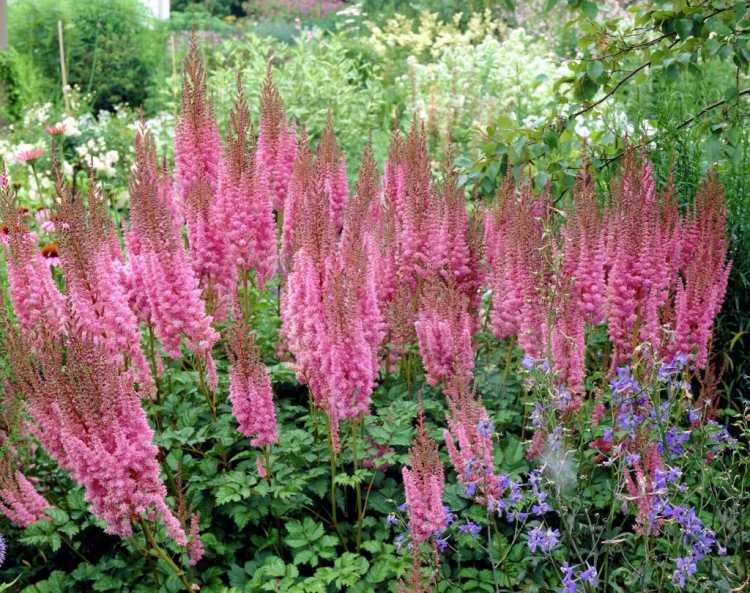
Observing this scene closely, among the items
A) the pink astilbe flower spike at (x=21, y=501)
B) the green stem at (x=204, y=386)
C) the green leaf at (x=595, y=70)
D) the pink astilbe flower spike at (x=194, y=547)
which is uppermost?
the green leaf at (x=595, y=70)

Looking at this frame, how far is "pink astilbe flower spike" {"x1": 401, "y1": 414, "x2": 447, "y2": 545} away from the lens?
2.53 meters

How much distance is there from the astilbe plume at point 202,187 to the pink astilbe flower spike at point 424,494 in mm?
1325

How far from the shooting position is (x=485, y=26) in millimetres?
13773

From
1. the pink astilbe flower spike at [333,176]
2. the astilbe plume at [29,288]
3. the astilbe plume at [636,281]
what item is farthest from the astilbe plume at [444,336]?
the astilbe plume at [29,288]

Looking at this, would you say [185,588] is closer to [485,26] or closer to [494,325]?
[494,325]

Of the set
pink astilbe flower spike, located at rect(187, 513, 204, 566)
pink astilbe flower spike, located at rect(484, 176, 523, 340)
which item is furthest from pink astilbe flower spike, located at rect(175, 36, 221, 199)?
pink astilbe flower spike, located at rect(187, 513, 204, 566)

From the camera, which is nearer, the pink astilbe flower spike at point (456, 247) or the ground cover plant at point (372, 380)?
the ground cover plant at point (372, 380)

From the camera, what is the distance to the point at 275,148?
4.14 m

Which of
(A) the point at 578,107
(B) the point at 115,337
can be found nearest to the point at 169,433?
(B) the point at 115,337

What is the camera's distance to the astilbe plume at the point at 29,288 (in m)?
3.23

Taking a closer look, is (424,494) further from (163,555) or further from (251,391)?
(163,555)

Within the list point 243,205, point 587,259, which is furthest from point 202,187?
point 587,259

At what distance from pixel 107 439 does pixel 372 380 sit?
2.84 feet

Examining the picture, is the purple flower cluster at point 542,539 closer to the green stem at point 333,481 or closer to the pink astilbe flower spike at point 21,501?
the green stem at point 333,481
